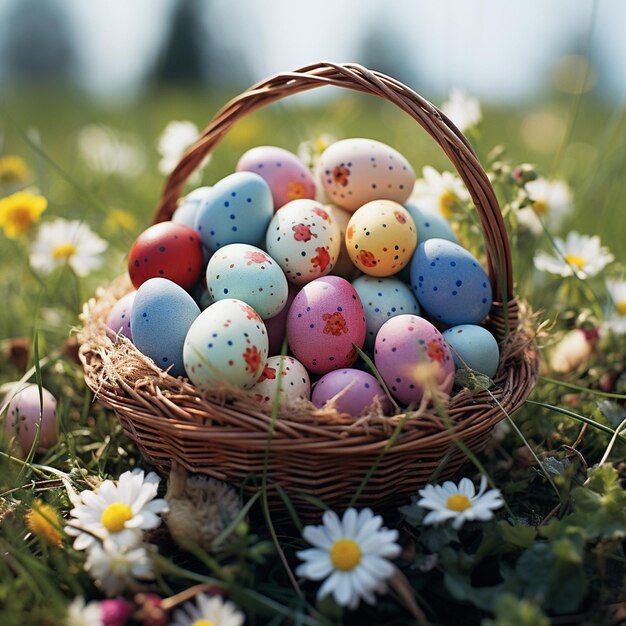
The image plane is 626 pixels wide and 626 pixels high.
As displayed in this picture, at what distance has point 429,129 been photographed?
1.38 meters

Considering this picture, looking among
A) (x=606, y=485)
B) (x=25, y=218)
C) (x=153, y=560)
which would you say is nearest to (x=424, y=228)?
(x=606, y=485)

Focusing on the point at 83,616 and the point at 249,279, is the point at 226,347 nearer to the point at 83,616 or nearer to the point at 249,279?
the point at 249,279

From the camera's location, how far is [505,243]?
1.46m

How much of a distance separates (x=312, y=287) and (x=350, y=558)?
59cm

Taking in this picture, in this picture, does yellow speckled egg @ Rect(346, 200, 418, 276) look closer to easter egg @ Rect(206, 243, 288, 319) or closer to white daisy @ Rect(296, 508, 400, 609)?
easter egg @ Rect(206, 243, 288, 319)

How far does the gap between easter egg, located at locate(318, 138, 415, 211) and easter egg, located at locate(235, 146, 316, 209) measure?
0.19 feet

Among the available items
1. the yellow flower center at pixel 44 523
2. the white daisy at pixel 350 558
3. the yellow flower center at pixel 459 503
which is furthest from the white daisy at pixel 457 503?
the yellow flower center at pixel 44 523

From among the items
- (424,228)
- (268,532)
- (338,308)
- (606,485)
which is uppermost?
(424,228)

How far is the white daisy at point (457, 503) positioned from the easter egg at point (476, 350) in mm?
285

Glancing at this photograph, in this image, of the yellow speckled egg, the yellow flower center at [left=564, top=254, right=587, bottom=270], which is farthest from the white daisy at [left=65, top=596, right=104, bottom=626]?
the yellow flower center at [left=564, top=254, right=587, bottom=270]

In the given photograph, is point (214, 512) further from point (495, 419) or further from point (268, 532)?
point (495, 419)

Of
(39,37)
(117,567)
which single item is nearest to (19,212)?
(117,567)

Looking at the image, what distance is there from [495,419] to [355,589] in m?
0.44

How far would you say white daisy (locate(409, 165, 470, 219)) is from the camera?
5.96 feet
